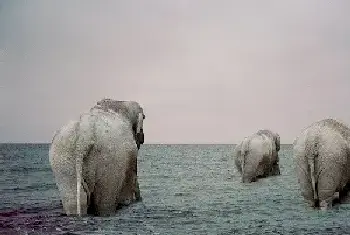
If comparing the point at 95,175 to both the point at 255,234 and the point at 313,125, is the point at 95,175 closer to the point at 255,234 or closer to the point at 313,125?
the point at 255,234

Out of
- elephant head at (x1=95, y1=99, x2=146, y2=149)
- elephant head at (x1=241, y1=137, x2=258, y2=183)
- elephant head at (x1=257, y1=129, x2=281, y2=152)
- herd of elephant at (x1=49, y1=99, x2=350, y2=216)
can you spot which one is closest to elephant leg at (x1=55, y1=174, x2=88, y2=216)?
herd of elephant at (x1=49, y1=99, x2=350, y2=216)

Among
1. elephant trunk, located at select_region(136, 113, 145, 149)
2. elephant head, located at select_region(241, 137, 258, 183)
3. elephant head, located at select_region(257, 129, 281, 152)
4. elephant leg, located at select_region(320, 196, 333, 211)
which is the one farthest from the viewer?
elephant head, located at select_region(257, 129, 281, 152)

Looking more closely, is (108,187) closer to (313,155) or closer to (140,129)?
(140,129)

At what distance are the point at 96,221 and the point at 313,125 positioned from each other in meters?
2.55

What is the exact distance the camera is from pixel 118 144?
547 cm

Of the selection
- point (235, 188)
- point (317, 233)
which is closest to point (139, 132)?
point (317, 233)

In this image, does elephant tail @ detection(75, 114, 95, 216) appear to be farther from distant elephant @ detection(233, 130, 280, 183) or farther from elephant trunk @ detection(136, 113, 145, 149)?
distant elephant @ detection(233, 130, 280, 183)

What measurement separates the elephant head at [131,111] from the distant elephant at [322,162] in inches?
68.3

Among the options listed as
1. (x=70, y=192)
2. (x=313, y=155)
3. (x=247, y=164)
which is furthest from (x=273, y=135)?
(x=70, y=192)

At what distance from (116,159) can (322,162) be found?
2.12m

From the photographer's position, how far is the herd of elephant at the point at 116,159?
5258mm

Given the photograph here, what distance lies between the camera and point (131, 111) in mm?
6445

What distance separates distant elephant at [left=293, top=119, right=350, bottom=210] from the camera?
5988 millimetres

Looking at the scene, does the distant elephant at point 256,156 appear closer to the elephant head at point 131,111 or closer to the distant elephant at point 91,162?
the elephant head at point 131,111
